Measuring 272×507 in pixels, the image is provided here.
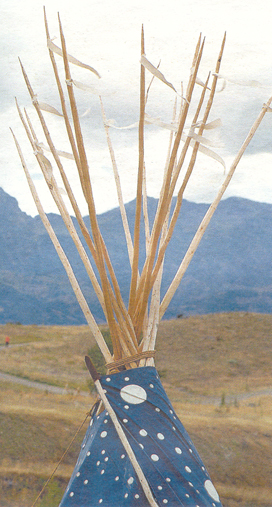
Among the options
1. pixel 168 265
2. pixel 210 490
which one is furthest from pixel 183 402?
pixel 210 490

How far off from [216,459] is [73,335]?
149 cm

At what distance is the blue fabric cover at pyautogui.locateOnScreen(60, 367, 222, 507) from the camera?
39.4 inches

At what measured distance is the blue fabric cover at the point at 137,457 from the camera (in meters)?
1.00

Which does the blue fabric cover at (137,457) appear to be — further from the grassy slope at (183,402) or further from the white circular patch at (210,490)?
the grassy slope at (183,402)

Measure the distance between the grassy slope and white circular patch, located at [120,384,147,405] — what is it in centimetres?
182

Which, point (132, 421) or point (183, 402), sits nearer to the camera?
point (132, 421)

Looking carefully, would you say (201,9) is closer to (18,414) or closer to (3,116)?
(3,116)

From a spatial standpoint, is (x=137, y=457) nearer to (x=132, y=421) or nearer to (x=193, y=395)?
(x=132, y=421)

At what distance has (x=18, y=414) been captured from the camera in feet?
10.1

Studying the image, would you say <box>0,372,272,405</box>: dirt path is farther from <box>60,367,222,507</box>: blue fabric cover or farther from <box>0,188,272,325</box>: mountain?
<box>60,367,222,507</box>: blue fabric cover

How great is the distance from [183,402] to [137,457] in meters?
2.44

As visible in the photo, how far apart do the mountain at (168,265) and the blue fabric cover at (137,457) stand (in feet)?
9.70

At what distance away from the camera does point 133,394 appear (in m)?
1.12

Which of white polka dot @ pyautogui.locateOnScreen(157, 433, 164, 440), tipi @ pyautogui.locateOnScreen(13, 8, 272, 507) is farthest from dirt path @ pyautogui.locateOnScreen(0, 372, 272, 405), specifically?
white polka dot @ pyautogui.locateOnScreen(157, 433, 164, 440)
